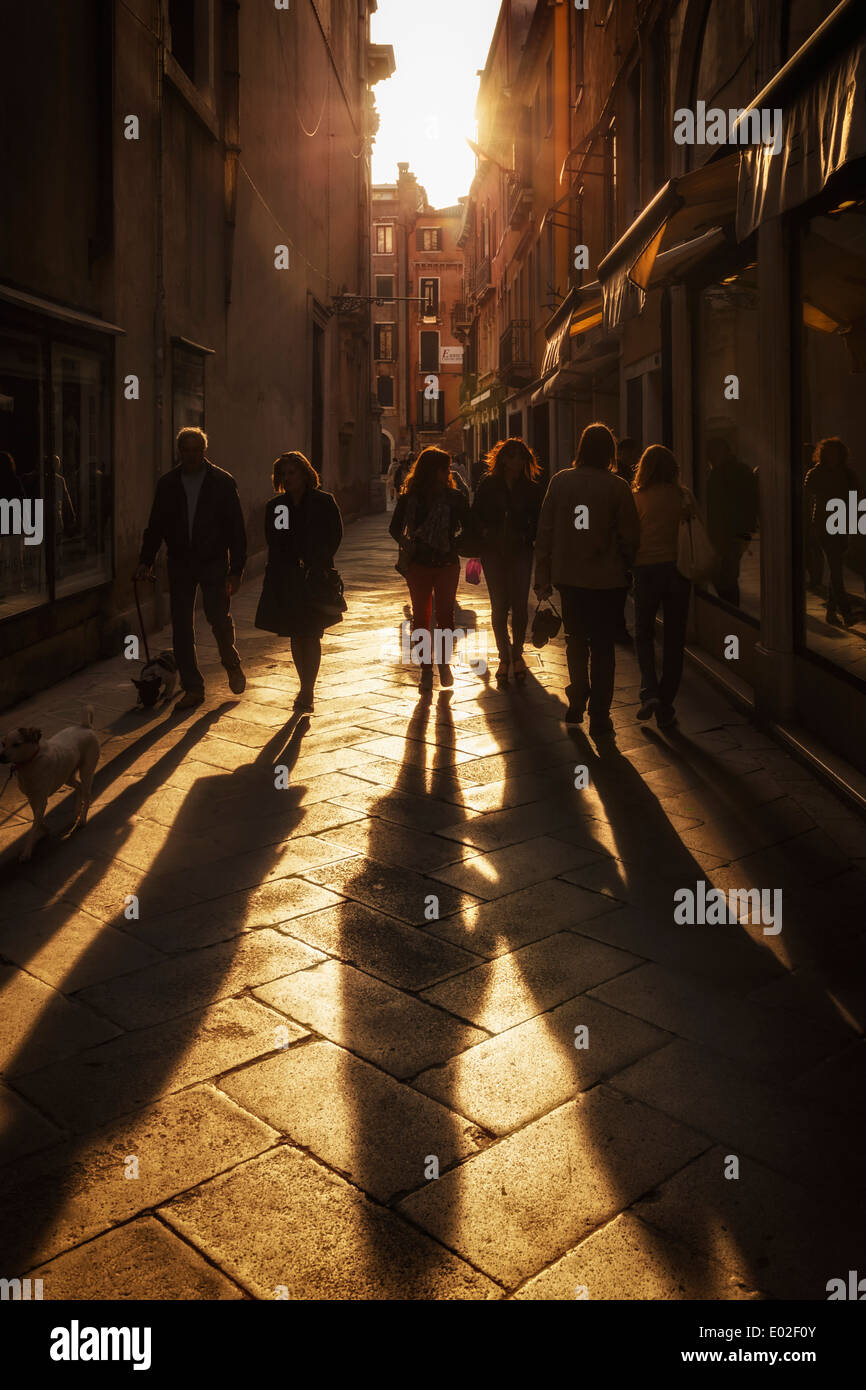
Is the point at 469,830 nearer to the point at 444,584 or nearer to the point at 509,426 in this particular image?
the point at 444,584

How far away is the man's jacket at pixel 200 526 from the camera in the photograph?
7.90 metres

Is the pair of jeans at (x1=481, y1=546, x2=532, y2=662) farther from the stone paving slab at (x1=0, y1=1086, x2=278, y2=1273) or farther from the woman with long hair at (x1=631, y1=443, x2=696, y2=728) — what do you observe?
the stone paving slab at (x1=0, y1=1086, x2=278, y2=1273)

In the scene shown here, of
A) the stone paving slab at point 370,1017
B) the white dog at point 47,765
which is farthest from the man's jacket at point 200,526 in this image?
the stone paving slab at point 370,1017

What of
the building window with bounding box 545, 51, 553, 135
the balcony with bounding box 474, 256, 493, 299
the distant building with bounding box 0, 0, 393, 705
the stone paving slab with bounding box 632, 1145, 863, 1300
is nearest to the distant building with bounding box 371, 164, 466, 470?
the balcony with bounding box 474, 256, 493, 299

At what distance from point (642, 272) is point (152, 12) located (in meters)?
5.16

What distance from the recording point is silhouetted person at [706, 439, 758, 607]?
8688mm

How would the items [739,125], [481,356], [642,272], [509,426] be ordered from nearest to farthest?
1. [739,125]
2. [642,272]
3. [509,426]
4. [481,356]

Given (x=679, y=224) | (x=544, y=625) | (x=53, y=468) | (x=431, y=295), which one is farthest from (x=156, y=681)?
(x=431, y=295)

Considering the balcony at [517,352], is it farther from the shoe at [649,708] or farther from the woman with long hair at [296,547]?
the shoe at [649,708]

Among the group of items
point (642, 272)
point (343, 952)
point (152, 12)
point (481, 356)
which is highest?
point (481, 356)

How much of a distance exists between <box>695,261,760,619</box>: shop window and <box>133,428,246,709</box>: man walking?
2.97 metres

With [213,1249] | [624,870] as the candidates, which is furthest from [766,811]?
[213,1249]

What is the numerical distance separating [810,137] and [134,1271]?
531 centimetres

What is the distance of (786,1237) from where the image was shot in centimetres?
254
